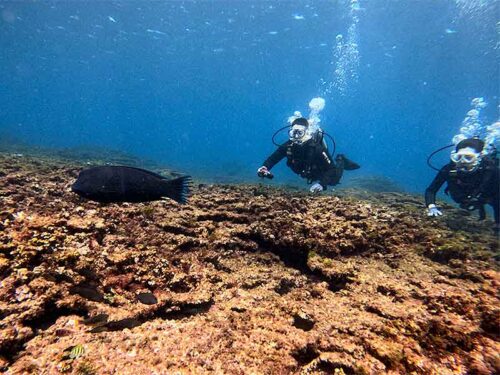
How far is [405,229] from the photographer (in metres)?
5.39

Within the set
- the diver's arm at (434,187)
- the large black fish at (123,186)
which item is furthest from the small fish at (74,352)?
the diver's arm at (434,187)

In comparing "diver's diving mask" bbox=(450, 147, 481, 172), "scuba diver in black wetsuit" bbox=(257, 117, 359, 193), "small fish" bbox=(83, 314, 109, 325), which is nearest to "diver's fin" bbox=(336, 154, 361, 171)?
"scuba diver in black wetsuit" bbox=(257, 117, 359, 193)

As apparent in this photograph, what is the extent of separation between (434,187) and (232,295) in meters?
8.23

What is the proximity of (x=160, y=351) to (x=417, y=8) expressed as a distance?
3578 cm

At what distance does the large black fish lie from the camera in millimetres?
2662

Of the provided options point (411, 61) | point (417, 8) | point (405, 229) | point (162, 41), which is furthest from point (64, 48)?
point (405, 229)

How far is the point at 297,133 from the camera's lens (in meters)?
9.34

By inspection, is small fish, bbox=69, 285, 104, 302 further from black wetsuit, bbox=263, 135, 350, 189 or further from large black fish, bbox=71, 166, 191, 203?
black wetsuit, bbox=263, 135, 350, 189

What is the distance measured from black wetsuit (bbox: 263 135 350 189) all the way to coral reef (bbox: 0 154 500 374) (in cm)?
487

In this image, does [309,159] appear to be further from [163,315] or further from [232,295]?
[163,315]

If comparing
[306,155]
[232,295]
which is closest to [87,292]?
[232,295]

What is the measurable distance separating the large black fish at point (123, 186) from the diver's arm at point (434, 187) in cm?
821

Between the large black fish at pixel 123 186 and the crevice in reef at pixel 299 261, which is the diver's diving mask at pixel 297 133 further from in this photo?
the large black fish at pixel 123 186

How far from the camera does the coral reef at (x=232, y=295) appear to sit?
6.99ft
